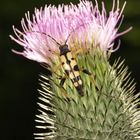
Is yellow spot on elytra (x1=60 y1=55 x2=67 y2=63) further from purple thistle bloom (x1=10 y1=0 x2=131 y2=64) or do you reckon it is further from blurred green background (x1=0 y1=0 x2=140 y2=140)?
blurred green background (x1=0 y1=0 x2=140 y2=140)

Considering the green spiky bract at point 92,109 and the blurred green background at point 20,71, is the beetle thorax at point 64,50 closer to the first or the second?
the green spiky bract at point 92,109

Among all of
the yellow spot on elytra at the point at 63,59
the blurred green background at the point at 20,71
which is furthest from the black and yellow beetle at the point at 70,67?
the blurred green background at the point at 20,71

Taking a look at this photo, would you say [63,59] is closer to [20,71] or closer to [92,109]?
[92,109]

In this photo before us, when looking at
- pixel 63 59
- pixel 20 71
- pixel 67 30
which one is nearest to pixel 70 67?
pixel 63 59

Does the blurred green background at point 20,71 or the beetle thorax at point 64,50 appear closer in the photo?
the beetle thorax at point 64,50

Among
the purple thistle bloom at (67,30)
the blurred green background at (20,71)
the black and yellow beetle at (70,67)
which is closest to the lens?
the black and yellow beetle at (70,67)

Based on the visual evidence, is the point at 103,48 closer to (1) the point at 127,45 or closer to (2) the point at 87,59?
(2) the point at 87,59

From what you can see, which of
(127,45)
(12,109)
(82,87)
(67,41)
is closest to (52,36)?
(67,41)
